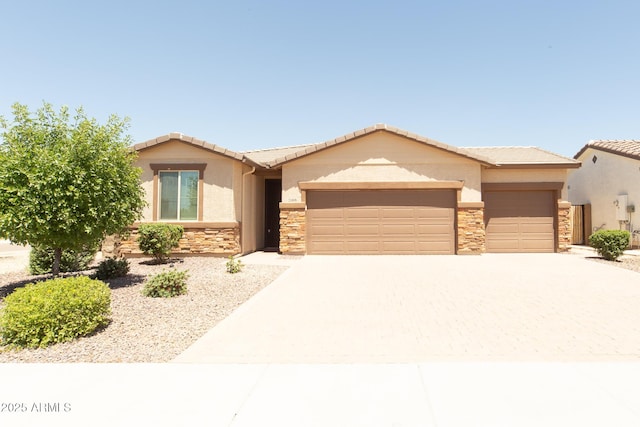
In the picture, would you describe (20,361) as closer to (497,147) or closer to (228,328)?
(228,328)

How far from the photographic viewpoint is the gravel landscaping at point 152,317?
4.44 m

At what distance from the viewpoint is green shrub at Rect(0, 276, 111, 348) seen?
15.4ft

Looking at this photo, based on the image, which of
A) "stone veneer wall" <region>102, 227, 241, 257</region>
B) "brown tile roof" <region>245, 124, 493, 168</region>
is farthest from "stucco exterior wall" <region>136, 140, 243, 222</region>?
"brown tile roof" <region>245, 124, 493, 168</region>

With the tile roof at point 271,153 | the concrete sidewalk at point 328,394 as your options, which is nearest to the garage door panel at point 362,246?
the tile roof at point 271,153

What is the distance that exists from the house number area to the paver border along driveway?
123 centimetres

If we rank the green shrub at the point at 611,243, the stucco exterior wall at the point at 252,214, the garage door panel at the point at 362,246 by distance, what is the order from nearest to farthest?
the green shrub at the point at 611,243 < the garage door panel at the point at 362,246 < the stucco exterior wall at the point at 252,214

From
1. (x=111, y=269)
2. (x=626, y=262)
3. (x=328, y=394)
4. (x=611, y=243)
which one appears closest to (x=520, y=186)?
(x=611, y=243)

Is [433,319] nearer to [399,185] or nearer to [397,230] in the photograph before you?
[397,230]

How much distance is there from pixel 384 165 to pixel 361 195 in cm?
157

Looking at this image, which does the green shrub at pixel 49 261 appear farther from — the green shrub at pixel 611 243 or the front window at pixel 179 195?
the green shrub at pixel 611 243

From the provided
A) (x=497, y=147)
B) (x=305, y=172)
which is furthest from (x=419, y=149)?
(x=497, y=147)

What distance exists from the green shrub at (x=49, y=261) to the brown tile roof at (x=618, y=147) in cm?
2202

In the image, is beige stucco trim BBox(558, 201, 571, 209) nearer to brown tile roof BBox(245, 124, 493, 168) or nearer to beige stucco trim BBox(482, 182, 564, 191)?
beige stucco trim BBox(482, 182, 564, 191)

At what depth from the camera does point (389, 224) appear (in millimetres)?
14156
